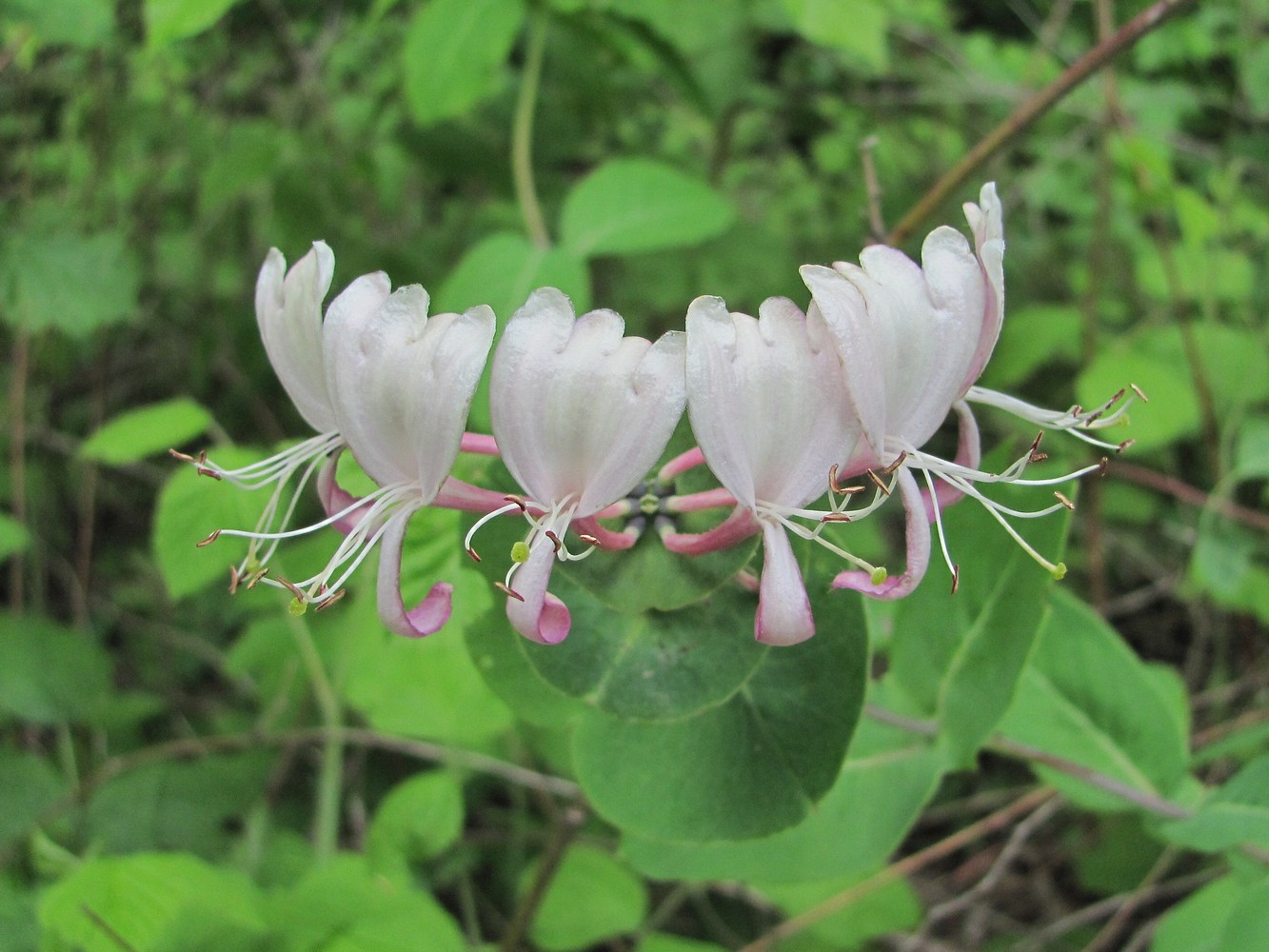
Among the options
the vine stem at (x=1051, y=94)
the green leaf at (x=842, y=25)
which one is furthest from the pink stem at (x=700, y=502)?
the green leaf at (x=842, y=25)

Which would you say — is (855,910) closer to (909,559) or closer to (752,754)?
(752,754)

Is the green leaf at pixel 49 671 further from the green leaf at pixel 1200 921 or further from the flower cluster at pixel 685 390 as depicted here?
the green leaf at pixel 1200 921

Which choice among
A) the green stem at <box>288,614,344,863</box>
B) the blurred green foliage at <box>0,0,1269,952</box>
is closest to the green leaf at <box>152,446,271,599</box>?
the blurred green foliage at <box>0,0,1269,952</box>

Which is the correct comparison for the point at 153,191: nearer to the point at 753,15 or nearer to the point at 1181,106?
the point at 753,15

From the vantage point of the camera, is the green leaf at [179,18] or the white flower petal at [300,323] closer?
the white flower petal at [300,323]

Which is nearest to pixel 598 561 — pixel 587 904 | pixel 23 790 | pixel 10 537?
pixel 587 904

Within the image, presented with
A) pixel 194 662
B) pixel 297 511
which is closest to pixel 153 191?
pixel 297 511
